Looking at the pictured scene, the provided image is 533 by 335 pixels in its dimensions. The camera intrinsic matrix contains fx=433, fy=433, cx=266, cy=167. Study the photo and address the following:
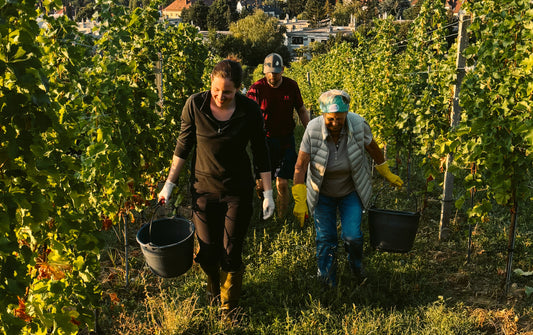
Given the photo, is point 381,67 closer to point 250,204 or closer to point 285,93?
point 285,93

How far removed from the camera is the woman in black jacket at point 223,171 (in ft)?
9.51

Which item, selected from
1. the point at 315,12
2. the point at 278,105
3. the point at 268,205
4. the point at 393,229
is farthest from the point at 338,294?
the point at 315,12

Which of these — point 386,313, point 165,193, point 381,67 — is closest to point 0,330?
point 165,193

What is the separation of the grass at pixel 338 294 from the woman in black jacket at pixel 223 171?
0.39m

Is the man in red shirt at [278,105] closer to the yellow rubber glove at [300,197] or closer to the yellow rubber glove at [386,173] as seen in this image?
the yellow rubber glove at [386,173]

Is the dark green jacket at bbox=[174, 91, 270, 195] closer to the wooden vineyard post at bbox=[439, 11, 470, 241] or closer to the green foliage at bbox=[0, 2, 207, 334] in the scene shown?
the green foliage at bbox=[0, 2, 207, 334]

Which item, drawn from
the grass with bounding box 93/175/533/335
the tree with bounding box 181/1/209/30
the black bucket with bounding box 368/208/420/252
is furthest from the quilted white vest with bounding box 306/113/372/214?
the tree with bounding box 181/1/209/30

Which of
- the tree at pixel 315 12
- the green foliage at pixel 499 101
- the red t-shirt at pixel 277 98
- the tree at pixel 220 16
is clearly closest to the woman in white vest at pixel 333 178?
the green foliage at pixel 499 101

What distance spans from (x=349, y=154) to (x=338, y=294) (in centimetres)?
111

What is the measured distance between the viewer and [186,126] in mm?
2988

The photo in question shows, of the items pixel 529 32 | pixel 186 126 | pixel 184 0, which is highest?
pixel 184 0

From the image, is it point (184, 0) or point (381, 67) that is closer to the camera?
point (381, 67)

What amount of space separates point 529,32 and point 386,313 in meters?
2.27

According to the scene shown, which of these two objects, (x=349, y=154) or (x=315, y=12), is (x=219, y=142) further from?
(x=315, y=12)
